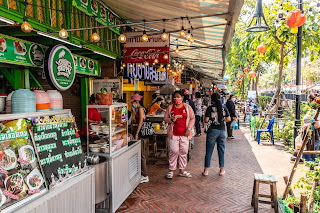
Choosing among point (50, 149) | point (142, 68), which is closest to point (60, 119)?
point (50, 149)

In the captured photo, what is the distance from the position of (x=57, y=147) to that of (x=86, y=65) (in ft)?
12.6

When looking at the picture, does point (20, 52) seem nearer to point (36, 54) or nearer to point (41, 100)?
point (36, 54)

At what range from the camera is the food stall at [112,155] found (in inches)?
143

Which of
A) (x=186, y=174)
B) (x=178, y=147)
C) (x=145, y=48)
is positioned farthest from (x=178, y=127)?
(x=145, y=48)

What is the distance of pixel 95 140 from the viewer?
4.36m

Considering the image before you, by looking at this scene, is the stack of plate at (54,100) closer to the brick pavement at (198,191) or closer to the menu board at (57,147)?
the menu board at (57,147)

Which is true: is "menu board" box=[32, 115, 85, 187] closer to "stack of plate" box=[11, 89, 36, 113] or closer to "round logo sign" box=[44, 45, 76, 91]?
"stack of plate" box=[11, 89, 36, 113]

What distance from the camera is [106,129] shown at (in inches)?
153

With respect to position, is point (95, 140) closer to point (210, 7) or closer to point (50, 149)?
point (50, 149)

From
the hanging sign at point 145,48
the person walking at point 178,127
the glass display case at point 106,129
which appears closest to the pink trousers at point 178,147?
the person walking at point 178,127

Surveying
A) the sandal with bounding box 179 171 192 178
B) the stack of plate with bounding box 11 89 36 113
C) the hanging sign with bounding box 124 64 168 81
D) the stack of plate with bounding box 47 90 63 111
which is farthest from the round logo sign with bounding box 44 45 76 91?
the hanging sign with bounding box 124 64 168 81

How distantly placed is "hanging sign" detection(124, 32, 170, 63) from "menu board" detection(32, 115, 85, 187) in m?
3.43

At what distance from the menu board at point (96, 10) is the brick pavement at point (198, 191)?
4041mm

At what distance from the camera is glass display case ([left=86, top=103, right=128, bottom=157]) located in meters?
3.82
